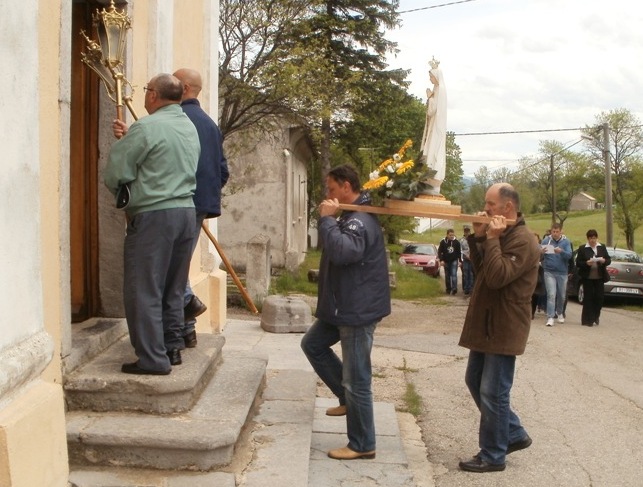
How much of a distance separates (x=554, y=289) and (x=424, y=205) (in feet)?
32.2

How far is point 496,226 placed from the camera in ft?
16.7

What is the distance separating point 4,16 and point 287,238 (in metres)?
21.3

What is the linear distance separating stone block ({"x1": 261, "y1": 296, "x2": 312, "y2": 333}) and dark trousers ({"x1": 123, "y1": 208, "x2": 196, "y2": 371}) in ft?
17.9

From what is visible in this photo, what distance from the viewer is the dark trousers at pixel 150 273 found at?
15.3ft

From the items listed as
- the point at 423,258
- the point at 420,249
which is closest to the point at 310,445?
the point at 423,258

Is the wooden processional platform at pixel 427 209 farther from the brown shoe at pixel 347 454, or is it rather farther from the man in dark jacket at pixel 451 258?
the man in dark jacket at pixel 451 258

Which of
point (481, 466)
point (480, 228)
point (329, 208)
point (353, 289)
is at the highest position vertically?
point (329, 208)

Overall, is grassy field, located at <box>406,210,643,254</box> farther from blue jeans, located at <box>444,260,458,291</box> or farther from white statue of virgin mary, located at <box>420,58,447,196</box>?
white statue of virgin mary, located at <box>420,58,447,196</box>

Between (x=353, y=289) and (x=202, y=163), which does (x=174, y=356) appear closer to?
(x=353, y=289)

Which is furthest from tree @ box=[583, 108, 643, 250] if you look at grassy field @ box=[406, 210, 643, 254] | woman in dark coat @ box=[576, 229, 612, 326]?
woman in dark coat @ box=[576, 229, 612, 326]

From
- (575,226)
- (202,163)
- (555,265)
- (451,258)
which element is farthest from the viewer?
(575,226)

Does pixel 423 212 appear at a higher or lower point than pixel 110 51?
lower

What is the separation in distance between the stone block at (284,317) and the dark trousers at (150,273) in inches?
215

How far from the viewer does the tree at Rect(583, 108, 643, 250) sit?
1615 inches
